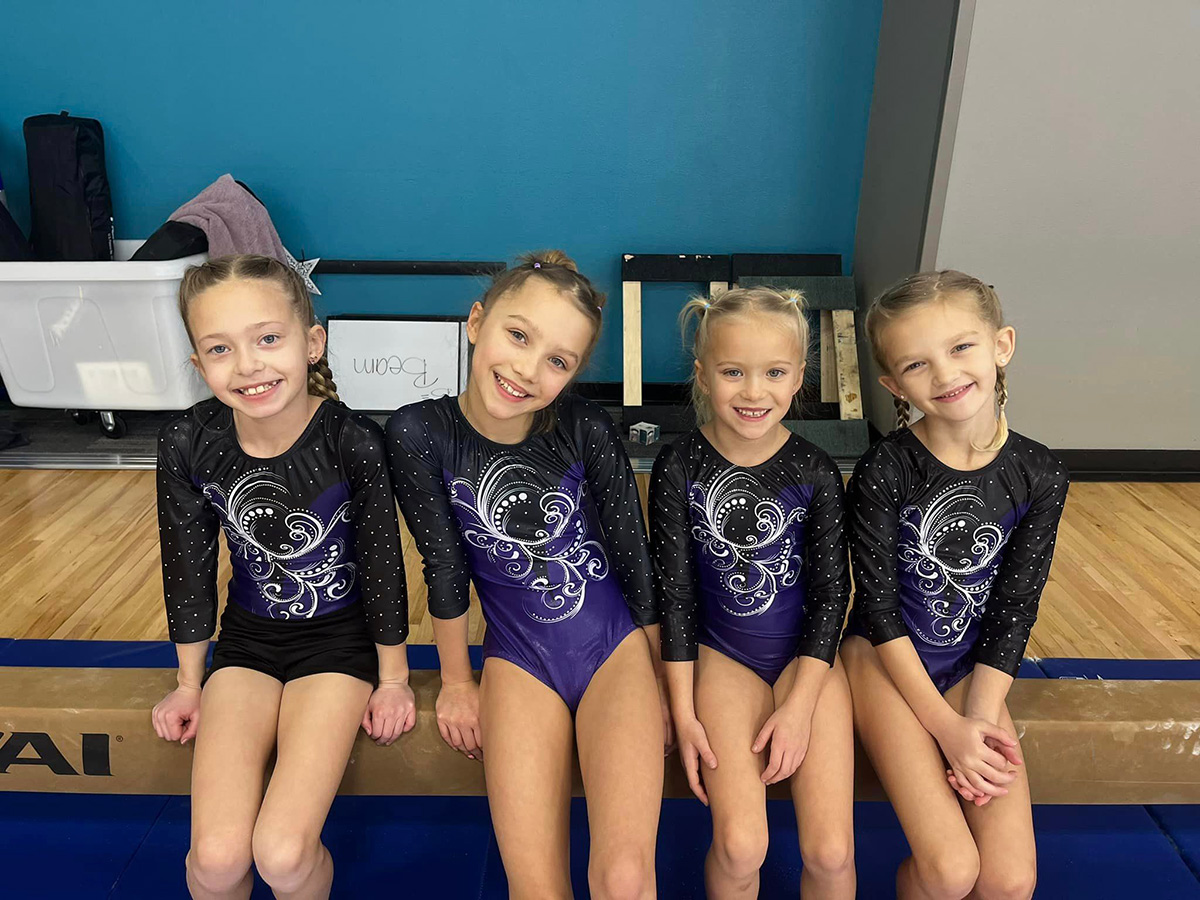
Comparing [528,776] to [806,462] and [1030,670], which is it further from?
[1030,670]

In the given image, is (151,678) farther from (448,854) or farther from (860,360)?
(860,360)

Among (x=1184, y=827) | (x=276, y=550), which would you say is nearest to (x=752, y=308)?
(x=276, y=550)

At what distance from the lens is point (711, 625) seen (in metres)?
1.49

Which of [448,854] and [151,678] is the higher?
[151,678]

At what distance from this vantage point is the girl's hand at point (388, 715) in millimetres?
1383

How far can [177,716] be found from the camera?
1.38 meters

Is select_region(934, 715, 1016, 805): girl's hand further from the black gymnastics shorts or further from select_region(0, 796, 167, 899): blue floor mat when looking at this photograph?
select_region(0, 796, 167, 899): blue floor mat

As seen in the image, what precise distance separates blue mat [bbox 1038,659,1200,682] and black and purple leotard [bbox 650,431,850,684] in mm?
797

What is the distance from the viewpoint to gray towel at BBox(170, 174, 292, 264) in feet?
11.1

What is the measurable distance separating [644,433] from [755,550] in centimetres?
216

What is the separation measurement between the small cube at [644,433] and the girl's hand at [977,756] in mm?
2336

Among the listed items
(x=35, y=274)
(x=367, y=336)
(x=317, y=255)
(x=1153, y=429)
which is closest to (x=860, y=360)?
(x=1153, y=429)

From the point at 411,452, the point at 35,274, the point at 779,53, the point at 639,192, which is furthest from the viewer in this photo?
the point at 639,192

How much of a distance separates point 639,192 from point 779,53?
78 cm
